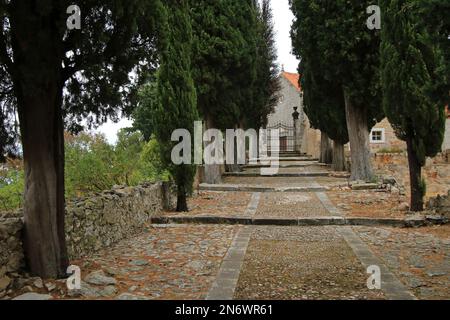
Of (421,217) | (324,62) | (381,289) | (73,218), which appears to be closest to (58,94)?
(73,218)

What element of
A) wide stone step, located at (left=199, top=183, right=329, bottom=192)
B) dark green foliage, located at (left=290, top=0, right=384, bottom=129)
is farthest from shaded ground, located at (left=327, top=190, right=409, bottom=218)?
dark green foliage, located at (left=290, top=0, right=384, bottom=129)

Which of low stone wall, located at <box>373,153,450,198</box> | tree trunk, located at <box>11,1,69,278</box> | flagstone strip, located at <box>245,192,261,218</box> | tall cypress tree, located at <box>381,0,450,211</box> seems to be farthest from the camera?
low stone wall, located at <box>373,153,450,198</box>

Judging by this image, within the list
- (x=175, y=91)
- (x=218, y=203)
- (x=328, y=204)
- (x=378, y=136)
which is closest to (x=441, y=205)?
(x=328, y=204)

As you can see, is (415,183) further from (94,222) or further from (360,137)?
(94,222)

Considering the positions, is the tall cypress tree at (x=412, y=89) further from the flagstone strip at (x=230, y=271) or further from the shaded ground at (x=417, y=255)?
the flagstone strip at (x=230, y=271)

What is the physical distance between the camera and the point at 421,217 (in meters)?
8.32

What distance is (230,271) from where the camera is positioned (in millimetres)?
5387

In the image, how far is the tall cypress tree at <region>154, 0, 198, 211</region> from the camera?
9477 mm

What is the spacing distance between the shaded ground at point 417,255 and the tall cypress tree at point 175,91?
4373 millimetres

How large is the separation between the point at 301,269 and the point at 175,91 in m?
5.53

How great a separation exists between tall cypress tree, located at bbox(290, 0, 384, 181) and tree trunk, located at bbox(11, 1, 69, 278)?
1021cm

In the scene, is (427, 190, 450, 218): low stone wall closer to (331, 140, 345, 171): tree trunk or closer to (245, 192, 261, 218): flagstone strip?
(245, 192, 261, 218): flagstone strip
